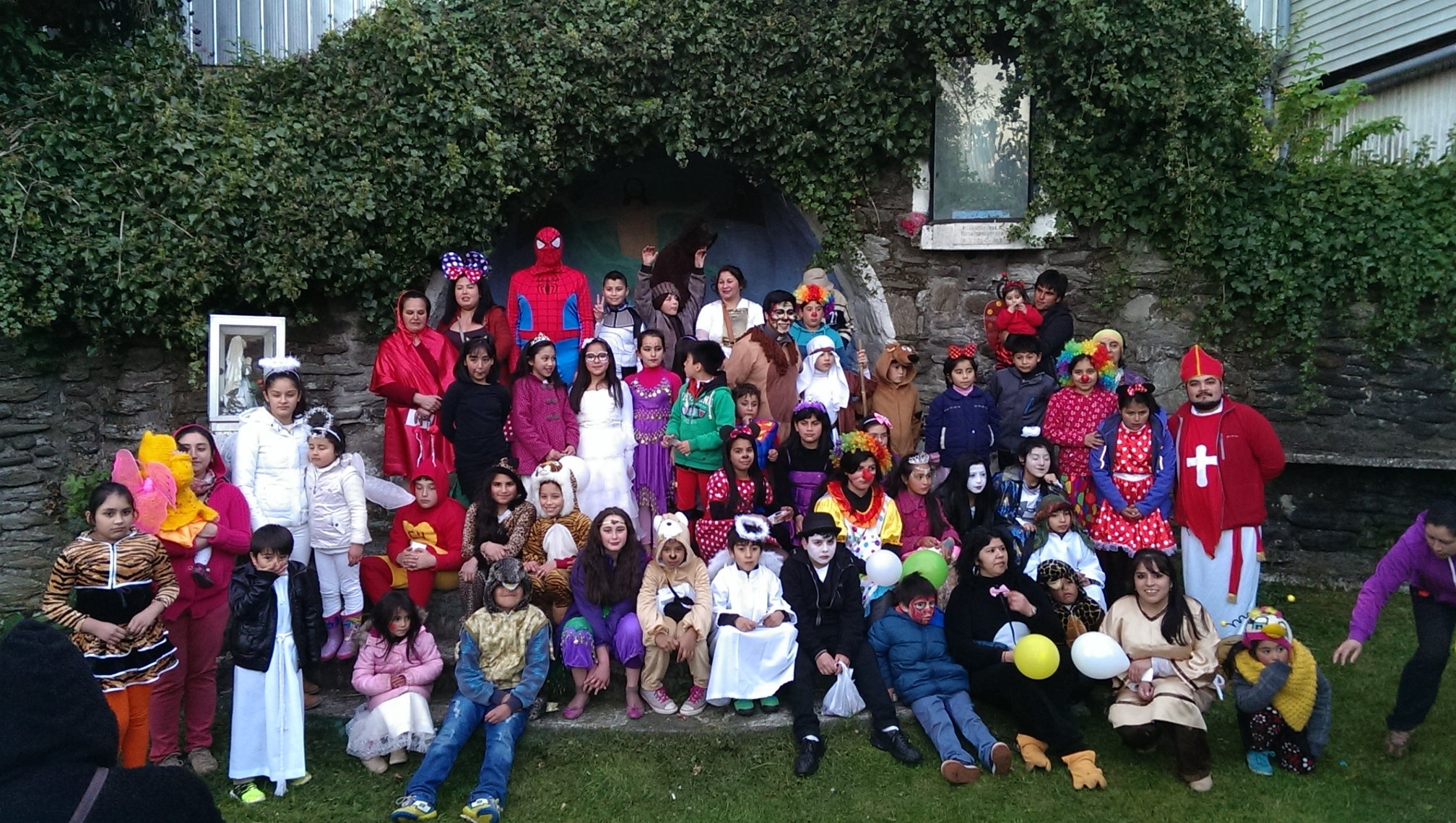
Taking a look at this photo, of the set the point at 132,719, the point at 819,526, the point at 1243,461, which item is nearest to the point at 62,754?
the point at 132,719

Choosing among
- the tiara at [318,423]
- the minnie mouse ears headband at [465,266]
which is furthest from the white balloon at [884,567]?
the minnie mouse ears headband at [465,266]

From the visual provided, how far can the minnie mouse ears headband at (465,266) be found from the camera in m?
6.60

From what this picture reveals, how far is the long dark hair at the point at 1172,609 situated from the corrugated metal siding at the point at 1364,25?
15.3 feet

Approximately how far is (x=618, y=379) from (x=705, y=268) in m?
3.19

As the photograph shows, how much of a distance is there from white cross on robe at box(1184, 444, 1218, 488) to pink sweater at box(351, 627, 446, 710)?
3.88 m

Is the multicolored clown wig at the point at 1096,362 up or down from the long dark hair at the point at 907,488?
up

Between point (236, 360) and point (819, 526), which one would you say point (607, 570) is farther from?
point (236, 360)

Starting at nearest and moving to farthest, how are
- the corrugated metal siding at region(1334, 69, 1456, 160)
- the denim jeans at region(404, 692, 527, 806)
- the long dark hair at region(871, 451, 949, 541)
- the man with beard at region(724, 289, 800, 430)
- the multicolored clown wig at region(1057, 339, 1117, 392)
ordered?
the denim jeans at region(404, 692, 527, 806) → the long dark hair at region(871, 451, 949, 541) → the multicolored clown wig at region(1057, 339, 1117, 392) → the man with beard at region(724, 289, 800, 430) → the corrugated metal siding at region(1334, 69, 1456, 160)

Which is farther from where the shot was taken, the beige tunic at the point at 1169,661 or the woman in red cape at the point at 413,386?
the woman in red cape at the point at 413,386

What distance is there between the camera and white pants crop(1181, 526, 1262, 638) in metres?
5.47

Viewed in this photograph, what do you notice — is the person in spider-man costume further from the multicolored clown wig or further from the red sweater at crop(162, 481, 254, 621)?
the multicolored clown wig

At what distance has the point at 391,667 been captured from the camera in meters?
4.73

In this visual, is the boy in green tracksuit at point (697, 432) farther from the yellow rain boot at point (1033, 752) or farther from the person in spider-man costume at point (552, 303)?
the yellow rain boot at point (1033, 752)

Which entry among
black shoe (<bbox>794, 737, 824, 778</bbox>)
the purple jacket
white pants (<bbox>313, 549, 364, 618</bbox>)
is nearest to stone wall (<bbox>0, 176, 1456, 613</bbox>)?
white pants (<bbox>313, 549, 364, 618</bbox>)
